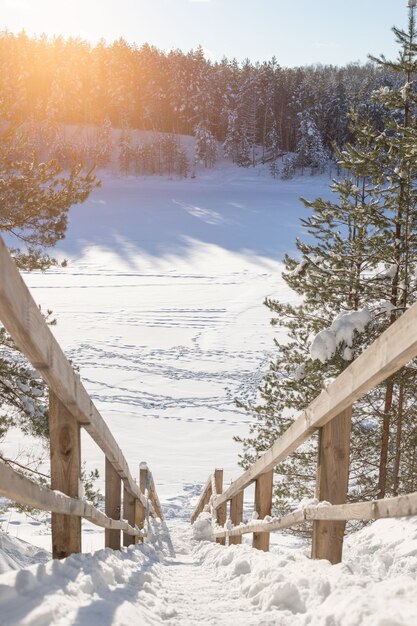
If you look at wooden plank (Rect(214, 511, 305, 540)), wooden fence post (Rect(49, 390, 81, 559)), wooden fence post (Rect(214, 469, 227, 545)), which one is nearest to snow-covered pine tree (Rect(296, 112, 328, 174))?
wooden fence post (Rect(214, 469, 227, 545))

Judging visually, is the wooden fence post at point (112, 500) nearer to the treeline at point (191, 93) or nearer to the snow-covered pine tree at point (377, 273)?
the snow-covered pine tree at point (377, 273)

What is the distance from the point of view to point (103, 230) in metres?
67.7

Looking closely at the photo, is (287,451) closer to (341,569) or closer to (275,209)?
(341,569)

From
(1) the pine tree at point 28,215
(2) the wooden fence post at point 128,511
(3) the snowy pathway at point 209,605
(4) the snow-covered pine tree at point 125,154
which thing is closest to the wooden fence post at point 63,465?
(3) the snowy pathway at point 209,605

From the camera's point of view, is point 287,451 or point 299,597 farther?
point 287,451

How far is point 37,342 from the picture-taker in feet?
6.14

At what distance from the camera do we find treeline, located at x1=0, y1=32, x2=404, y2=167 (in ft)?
316

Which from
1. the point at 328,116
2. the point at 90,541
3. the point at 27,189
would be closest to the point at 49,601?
the point at 27,189

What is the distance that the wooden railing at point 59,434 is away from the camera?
1662 millimetres

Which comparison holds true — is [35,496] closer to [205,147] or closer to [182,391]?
[182,391]

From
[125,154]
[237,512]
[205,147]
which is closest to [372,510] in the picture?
[237,512]

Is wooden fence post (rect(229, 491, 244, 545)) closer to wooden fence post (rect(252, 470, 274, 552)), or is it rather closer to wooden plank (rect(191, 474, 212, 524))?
wooden fence post (rect(252, 470, 274, 552))

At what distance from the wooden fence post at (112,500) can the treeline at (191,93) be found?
309 feet

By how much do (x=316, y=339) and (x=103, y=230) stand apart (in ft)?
201
